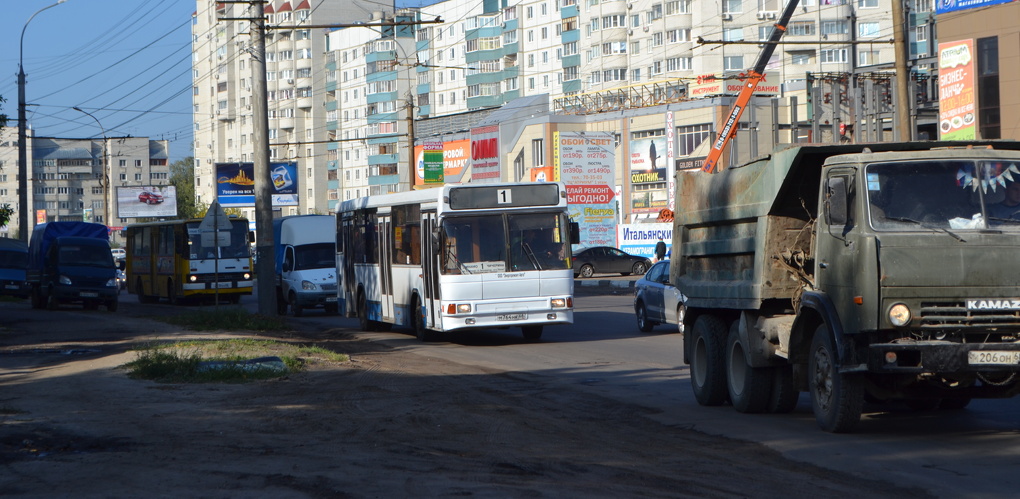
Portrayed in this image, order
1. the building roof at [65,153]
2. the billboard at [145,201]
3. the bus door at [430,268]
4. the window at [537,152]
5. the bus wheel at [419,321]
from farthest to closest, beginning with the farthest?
1. the building roof at [65,153]
2. the billboard at [145,201]
3. the window at [537,152]
4. the bus wheel at [419,321]
5. the bus door at [430,268]

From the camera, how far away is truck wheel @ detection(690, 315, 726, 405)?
1138 cm

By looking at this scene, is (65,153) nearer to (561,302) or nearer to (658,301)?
(658,301)

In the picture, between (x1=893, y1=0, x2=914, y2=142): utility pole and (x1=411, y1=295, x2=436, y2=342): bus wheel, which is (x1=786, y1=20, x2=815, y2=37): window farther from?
(x1=411, y1=295, x2=436, y2=342): bus wheel

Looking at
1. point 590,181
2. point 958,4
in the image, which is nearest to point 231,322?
point 958,4

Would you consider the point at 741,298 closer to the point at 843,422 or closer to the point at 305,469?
the point at 843,422

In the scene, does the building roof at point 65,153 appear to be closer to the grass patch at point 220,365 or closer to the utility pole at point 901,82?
the grass patch at point 220,365

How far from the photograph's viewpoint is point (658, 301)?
70.6 ft

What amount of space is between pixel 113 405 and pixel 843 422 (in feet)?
24.1

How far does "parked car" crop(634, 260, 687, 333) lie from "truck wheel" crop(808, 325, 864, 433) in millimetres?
11024

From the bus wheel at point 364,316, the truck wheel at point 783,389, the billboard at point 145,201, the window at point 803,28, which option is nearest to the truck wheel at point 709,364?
the truck wheel at point 783,389

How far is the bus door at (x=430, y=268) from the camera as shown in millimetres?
19391

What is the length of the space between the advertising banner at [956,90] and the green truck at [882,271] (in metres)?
31.3

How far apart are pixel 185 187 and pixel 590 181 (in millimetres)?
87162

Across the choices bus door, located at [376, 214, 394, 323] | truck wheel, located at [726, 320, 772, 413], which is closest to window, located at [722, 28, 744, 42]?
bus door, located at [376, 214, 394, 323]
